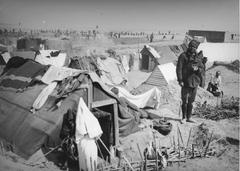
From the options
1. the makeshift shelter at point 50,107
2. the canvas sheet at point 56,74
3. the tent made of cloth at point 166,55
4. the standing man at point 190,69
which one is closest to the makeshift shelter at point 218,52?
the tent made of cloth at point 166,55

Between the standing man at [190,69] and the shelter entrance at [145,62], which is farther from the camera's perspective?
the shelter entrance at [145,62]

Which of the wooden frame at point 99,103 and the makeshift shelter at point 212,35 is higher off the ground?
the makeshift shelter at point 212,35

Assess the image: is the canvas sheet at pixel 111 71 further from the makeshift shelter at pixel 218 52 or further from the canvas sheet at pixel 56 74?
the makeshift shelter at pixel 218 52

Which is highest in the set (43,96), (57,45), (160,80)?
(57,45)

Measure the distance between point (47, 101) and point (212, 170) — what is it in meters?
3.16

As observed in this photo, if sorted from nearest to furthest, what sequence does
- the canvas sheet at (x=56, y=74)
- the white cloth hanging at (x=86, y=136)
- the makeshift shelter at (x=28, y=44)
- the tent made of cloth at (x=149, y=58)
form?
1. the white cloth hanging at (x=86, y=136)
2. the canvas sheet at (x=56, y=74)
3. the tent made of cloth at (x=149, y=58)
4. the makeshift shelter at (x=28, y=44)

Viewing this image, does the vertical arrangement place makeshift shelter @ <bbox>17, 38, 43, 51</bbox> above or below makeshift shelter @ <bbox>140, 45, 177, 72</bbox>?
above

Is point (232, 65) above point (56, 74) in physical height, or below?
above

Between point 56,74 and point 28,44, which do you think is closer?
point 56,74

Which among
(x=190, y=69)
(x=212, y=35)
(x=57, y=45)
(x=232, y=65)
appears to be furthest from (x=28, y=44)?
(x=212, y=35)

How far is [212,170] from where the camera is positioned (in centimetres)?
390

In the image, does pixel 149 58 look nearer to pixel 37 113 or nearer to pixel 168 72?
pixel 168 72

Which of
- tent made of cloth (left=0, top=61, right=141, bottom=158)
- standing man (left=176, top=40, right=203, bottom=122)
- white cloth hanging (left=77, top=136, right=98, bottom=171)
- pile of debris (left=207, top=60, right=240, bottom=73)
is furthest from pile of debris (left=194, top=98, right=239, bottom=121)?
pile of debris (left=207, top=60, right=240, bottom=73)

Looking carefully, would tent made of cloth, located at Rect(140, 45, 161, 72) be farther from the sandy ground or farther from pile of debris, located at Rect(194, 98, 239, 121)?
the sandy ground
